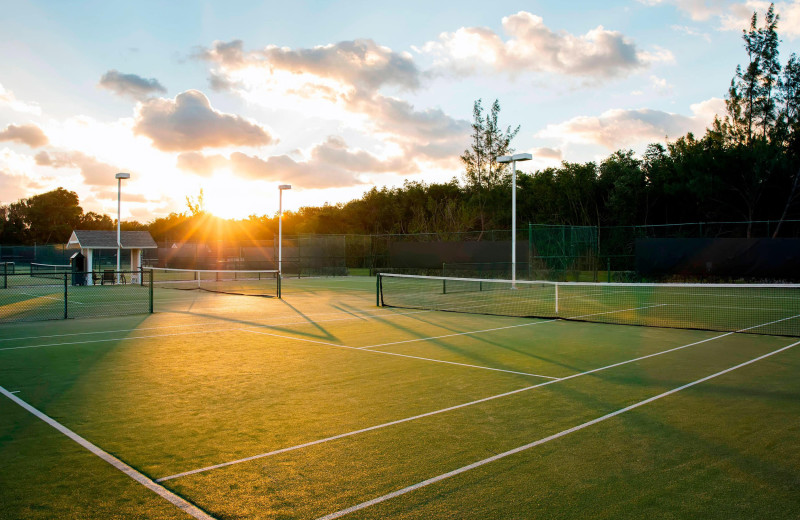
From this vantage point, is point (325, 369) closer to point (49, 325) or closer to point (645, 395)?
point (645, 395)

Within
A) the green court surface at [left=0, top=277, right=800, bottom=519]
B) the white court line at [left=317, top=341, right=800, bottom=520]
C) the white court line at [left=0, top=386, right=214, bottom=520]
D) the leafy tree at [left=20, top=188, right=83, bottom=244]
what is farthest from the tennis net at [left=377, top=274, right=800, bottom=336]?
the leafy tree at [left=20, top=188, right=83, bottom=244]

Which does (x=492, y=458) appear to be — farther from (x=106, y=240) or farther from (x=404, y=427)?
(x=106, y=240)

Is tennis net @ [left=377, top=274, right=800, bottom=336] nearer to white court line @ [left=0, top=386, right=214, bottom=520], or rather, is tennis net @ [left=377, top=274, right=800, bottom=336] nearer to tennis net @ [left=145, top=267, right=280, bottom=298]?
tennis net @ [left=145, top=267, right=280, bottom=298]

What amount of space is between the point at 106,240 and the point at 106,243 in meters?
0.47

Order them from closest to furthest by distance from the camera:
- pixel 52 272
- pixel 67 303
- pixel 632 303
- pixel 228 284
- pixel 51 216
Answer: pixel 52 272 < pixel 67 303 < pixel 632 303 < pixel 228 284 < pixel 51 216

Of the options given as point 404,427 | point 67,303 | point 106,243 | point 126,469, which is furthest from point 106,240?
point 404,427

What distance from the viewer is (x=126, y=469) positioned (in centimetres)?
468

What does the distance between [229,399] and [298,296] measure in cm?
1536

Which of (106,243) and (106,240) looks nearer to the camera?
(106,243)

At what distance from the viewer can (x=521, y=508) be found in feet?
12.8

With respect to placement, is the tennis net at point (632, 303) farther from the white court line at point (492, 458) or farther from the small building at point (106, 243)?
the small building at point (106, 243)

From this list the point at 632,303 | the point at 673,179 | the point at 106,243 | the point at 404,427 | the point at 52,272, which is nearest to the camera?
the point at 404,427

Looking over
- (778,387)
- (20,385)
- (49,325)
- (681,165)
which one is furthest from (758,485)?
(681,165)

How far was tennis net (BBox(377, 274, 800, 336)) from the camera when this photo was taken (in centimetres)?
1395
